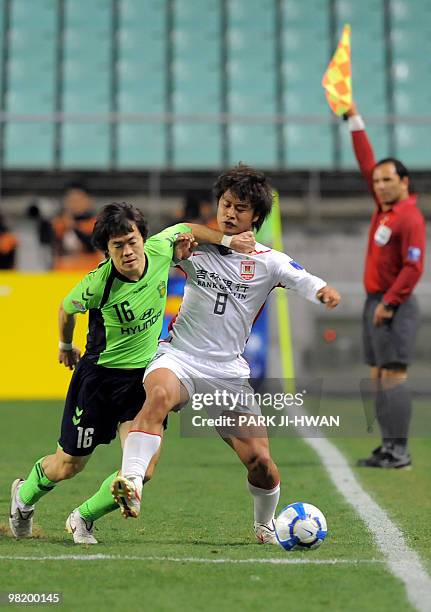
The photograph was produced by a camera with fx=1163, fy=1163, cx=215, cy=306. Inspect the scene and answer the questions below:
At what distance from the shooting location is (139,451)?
4.97 m

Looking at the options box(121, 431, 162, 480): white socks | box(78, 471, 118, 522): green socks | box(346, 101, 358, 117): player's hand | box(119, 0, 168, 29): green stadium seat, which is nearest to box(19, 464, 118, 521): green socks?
box(78, 471, 118, 522): green socks

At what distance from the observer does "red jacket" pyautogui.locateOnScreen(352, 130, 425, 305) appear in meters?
8.50

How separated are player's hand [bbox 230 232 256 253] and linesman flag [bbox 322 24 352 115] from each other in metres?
3.53

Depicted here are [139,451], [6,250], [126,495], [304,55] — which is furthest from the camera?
[304,55]

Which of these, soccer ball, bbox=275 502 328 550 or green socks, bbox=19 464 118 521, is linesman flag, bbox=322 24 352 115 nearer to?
green socks, bbox=19 464 118 521

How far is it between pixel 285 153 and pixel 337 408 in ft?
22.8

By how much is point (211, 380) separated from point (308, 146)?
1293cm

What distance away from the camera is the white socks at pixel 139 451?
4926 millimetres

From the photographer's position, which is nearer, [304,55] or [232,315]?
[232,315]

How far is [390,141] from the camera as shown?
57.0 feet

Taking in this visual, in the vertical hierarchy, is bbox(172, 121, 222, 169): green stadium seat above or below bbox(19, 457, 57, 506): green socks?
above

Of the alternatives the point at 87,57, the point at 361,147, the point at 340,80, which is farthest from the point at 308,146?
the point at 340,80

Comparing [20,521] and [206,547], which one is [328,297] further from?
[20,521]

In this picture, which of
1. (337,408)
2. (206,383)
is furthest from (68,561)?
(337,408)
